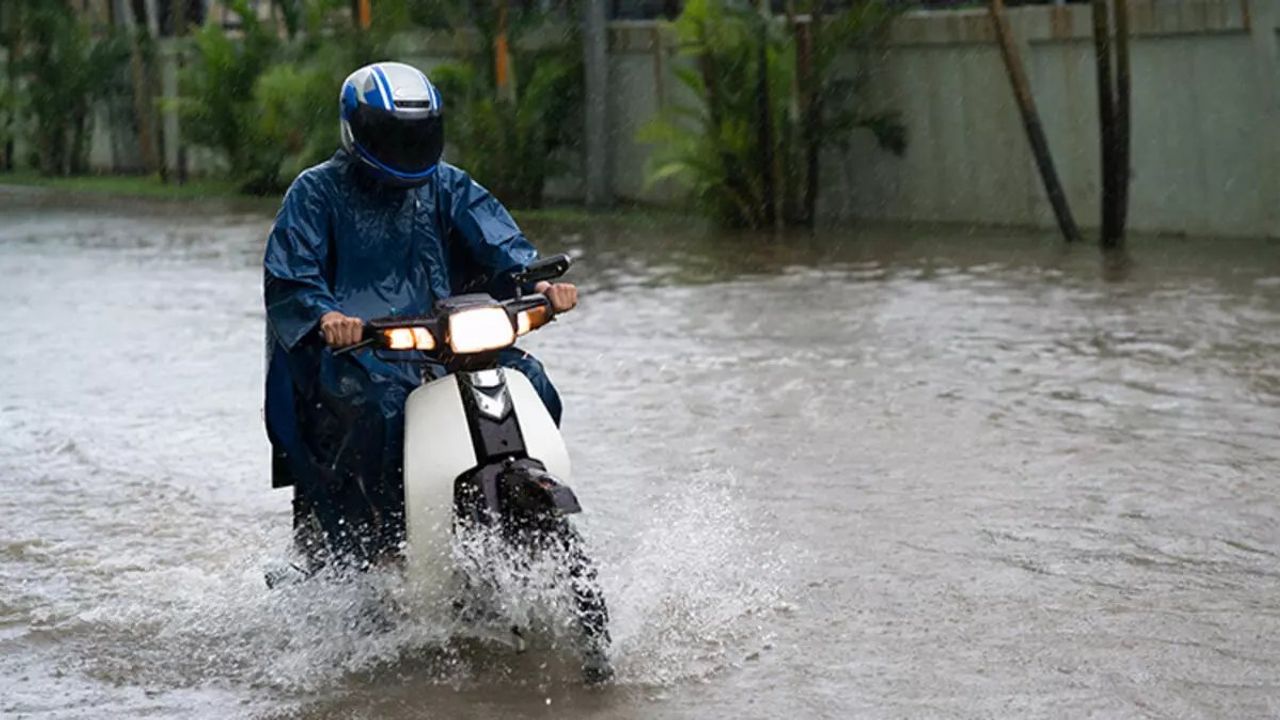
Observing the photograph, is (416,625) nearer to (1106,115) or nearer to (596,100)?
(1106,115)

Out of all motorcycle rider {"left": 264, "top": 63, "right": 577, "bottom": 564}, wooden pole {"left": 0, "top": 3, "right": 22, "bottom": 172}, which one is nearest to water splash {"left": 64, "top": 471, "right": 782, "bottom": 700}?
motorcycle rider {"left": 264, "top": 63, "right": 577, "bottom": 564}

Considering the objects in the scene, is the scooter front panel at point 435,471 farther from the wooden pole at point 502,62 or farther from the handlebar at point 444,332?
the wooden pole at point 502,62

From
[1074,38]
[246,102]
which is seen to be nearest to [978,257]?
[1074,38]

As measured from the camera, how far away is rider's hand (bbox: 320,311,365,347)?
229 inches

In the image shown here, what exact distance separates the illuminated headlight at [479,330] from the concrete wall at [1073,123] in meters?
11.5

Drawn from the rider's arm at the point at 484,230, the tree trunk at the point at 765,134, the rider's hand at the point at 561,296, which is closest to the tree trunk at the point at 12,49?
the tree trunk at the point at 765,134

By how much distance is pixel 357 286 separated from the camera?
6.42 meters

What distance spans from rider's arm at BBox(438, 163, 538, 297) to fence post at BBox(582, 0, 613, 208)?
51.0ft

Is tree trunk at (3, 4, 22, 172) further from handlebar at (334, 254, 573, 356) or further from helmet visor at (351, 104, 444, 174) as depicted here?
handlebar at (334, 254, 573, 356)

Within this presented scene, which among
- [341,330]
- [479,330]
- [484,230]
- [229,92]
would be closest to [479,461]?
[479,330]

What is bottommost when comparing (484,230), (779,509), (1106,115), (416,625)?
(779,509)

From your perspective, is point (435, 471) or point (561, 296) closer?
point (435, 471)

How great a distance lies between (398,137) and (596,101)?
16135 mm

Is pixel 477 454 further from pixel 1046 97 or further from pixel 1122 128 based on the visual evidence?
pixel 1046 97
